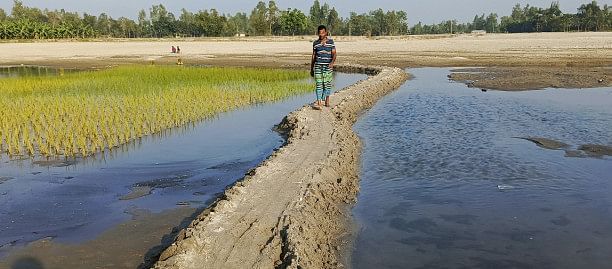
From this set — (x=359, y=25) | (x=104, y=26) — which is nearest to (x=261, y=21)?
(x=359, y=25)

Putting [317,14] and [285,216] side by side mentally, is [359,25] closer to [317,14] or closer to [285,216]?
[317,14]

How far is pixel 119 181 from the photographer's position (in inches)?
299

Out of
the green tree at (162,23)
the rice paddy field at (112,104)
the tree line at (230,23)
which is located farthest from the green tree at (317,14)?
the rice paddy field at (112,104)

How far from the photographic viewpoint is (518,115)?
12672 millimetres

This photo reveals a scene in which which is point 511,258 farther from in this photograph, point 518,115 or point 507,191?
point 518,115

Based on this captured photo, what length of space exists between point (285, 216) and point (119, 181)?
138 inches

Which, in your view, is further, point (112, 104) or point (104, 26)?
point (104, 26)

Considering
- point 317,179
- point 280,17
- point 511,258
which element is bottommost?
point 511,258

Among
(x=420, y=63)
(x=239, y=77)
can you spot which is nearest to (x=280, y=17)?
(x=420, y=63)

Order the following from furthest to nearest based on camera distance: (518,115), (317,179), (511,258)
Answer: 1. (518,115)
2. (317,179)
3. (511,258)

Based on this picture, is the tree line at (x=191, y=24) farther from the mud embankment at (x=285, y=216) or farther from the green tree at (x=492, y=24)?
the mud embankment at (x=285, y=216)

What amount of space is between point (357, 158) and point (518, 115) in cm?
594

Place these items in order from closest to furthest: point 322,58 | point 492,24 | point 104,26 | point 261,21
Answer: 1. point 322,58
2. point 261,21
3. point 104,26
4. point 492,24

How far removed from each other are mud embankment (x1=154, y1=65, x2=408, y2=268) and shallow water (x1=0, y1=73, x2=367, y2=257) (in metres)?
1.00
